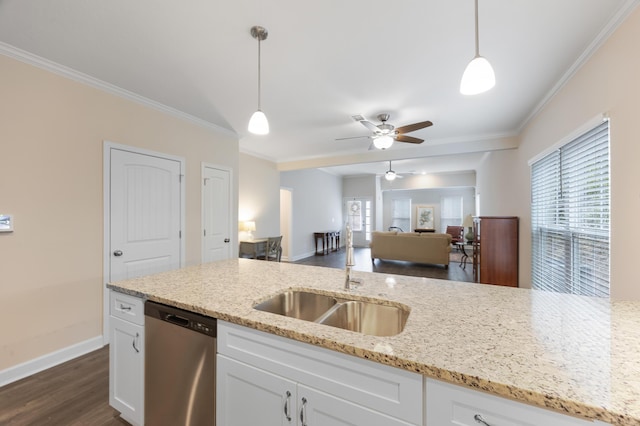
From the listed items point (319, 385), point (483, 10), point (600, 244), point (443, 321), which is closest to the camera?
point (319, 385)

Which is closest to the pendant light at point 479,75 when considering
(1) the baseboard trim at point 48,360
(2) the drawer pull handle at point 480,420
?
(2) the drawer pull handle at point 480,420

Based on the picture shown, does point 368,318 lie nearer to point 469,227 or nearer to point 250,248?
point 250,248

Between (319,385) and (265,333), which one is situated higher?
(265,333)

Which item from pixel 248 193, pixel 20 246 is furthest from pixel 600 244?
pixel 248 193

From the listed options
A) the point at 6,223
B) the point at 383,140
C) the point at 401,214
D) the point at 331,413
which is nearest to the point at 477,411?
A: the point at 331,413

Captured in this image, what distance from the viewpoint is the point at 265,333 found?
1105mm

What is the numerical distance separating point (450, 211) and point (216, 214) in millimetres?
9348

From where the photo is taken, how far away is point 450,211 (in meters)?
10.3

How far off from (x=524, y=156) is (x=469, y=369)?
14.0 ft

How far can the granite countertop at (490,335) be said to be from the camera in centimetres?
68

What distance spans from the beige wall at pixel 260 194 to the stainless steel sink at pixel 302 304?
381 cm

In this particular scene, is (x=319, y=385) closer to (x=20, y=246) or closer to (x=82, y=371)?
(x=82, y=371)

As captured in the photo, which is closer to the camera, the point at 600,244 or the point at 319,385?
the point at 319,385

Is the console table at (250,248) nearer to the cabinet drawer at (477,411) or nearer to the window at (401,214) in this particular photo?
the cabinet drawer at (477,411)
